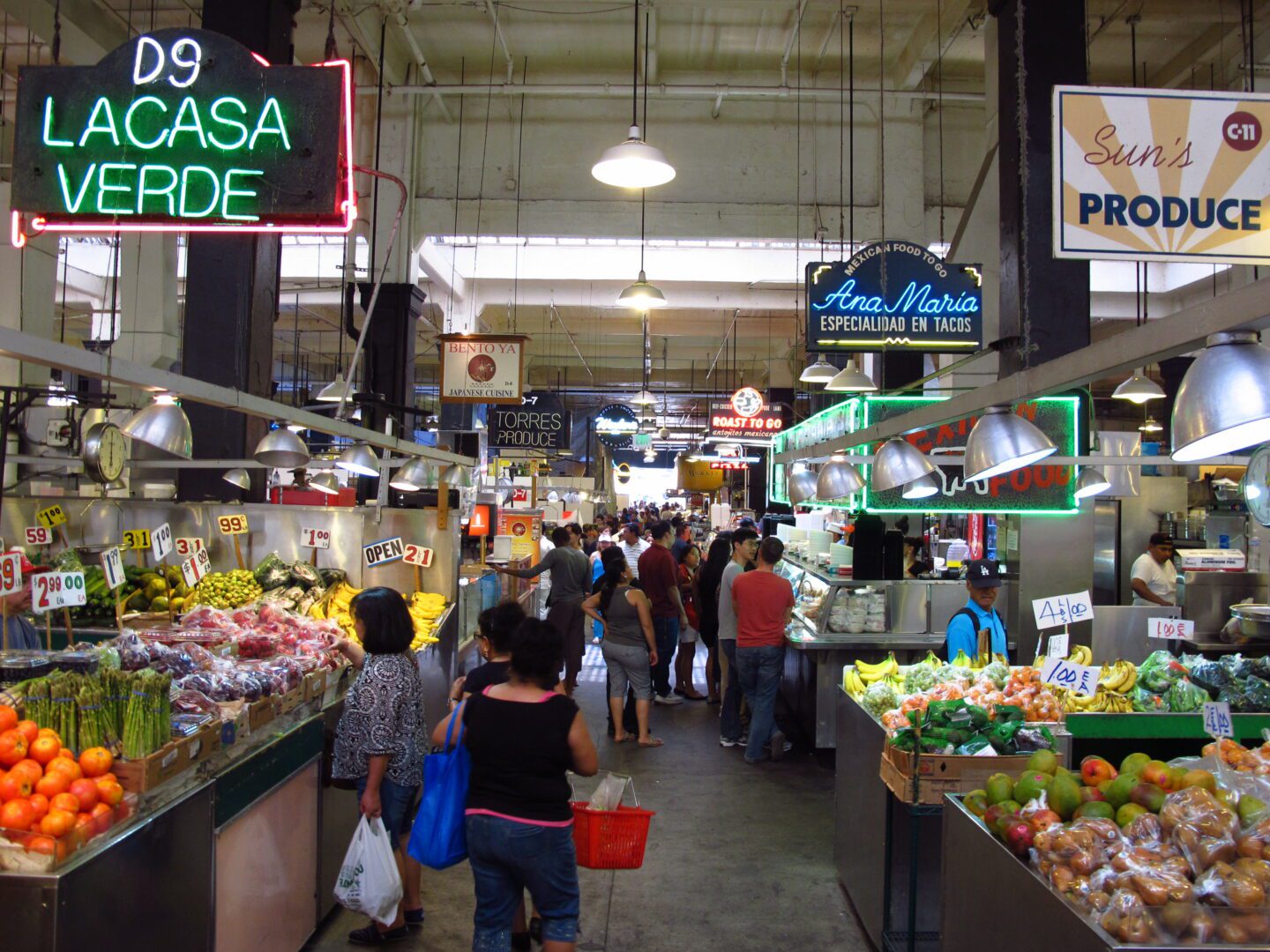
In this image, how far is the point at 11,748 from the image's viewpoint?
316 centimetres

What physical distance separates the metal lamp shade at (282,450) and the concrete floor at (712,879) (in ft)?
8.70

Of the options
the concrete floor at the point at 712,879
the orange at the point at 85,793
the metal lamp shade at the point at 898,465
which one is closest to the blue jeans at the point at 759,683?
the concrete floor at the point at 712,879

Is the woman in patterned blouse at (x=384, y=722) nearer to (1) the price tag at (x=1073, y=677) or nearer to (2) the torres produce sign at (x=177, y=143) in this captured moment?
(2) the torres produce sign at (x=177, y=143)

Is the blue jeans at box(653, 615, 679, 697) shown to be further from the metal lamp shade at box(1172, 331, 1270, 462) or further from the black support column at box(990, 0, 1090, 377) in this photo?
the metal lamp shade at box(1172, 331, 1270, 462)

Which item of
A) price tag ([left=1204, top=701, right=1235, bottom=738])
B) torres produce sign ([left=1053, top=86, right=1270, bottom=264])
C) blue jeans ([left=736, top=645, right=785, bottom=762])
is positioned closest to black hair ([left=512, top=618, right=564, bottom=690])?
torres produce sign ([left=1053, top=86, right=1270, bottom=264])

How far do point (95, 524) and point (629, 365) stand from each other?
20.1 meters

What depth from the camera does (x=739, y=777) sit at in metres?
7.65

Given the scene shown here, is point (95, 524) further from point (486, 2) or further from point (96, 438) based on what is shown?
point (486, 2)

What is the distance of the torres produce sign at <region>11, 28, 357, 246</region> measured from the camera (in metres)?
4.61

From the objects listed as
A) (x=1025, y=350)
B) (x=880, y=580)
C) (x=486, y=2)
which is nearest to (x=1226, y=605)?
(x=880, y=580)

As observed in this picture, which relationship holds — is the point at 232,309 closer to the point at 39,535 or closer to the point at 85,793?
the point at 39,535

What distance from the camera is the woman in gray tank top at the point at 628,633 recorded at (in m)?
8.37

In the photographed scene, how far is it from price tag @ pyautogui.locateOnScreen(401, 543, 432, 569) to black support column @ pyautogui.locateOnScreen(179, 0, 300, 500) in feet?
6.59

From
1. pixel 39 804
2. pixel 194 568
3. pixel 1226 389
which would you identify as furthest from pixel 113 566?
pixel 1226 389
